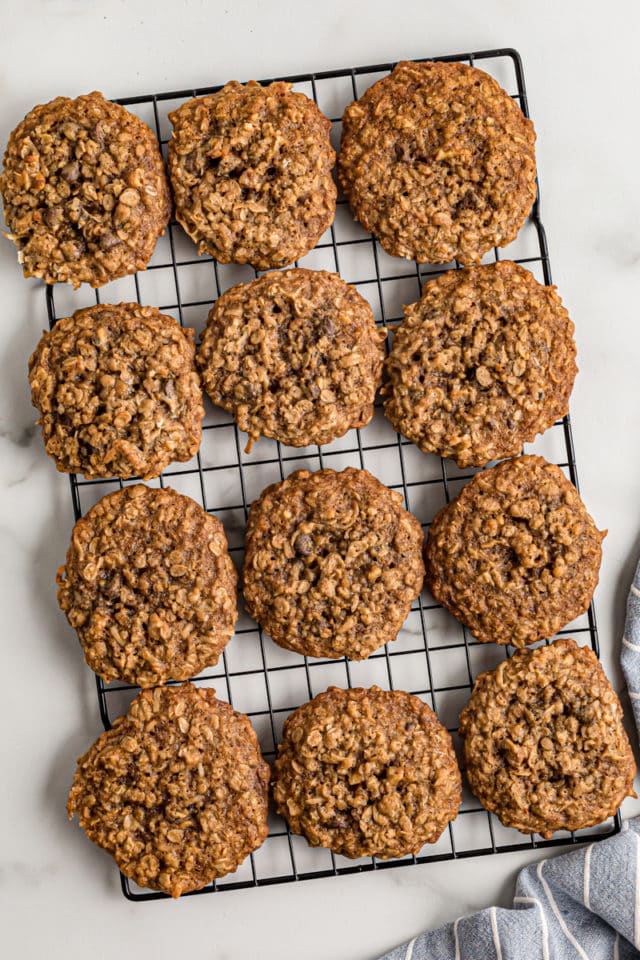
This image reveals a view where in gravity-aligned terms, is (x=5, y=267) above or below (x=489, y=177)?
below

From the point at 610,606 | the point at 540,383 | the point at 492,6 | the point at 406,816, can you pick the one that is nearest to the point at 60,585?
the point at 406,816

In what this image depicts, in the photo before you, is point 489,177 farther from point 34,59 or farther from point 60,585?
point 60,585

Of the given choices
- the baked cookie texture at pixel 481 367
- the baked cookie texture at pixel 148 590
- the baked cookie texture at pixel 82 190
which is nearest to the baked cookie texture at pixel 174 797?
the baked cookie texture at pixel 148 590

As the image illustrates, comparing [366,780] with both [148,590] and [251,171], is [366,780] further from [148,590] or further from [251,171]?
[251,171]

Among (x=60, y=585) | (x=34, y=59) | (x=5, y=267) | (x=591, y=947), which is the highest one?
(x=34, y=59)

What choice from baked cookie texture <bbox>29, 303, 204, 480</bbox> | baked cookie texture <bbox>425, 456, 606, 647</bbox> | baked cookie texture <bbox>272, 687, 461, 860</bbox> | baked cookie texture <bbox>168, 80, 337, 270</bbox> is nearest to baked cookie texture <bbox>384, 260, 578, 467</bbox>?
baked cookie texture <bbox>425, 456, 606, 647</bbox>

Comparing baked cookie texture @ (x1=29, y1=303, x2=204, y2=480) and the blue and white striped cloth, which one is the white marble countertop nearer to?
the blue and white striped cloth
